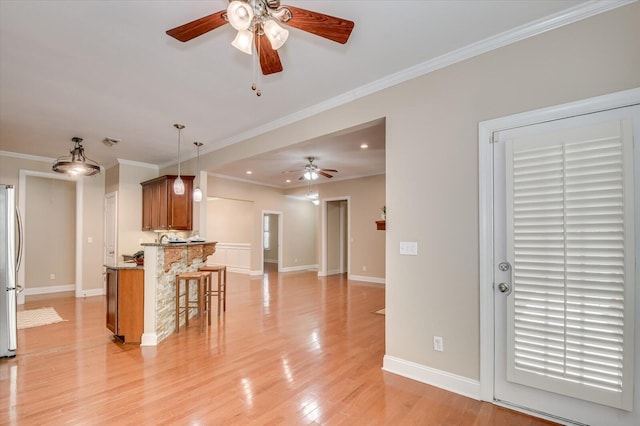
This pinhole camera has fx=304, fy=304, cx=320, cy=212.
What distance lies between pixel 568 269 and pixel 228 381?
2830 millimetres

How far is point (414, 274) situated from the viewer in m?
2.79

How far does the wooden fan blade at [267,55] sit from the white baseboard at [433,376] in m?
2.73

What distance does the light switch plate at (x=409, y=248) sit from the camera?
9.18 ft

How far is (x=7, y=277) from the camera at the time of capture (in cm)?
324

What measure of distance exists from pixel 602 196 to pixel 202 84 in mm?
3492

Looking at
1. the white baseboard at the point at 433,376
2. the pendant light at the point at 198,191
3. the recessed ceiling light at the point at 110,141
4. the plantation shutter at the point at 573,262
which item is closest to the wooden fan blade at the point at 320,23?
the plantation shutter at the point at 573,262

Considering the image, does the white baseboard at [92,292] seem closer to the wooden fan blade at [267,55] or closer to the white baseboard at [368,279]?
the white baseboard at [368,279]

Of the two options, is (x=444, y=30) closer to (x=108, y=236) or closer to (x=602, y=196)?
(x=602, y=196)

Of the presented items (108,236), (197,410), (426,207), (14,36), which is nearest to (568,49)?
(426,207)

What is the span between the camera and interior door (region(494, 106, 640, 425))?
1919 mm

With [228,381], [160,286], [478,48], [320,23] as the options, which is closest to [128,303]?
[160,286]

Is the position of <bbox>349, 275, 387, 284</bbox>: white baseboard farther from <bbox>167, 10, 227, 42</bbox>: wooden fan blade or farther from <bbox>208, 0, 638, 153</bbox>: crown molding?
<bbox>167, 10, 227, 42</bbox>: wooden fan blade

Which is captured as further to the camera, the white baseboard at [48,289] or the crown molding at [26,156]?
the white baseboard at [48,289]

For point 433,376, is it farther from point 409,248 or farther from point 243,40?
point 243,40
